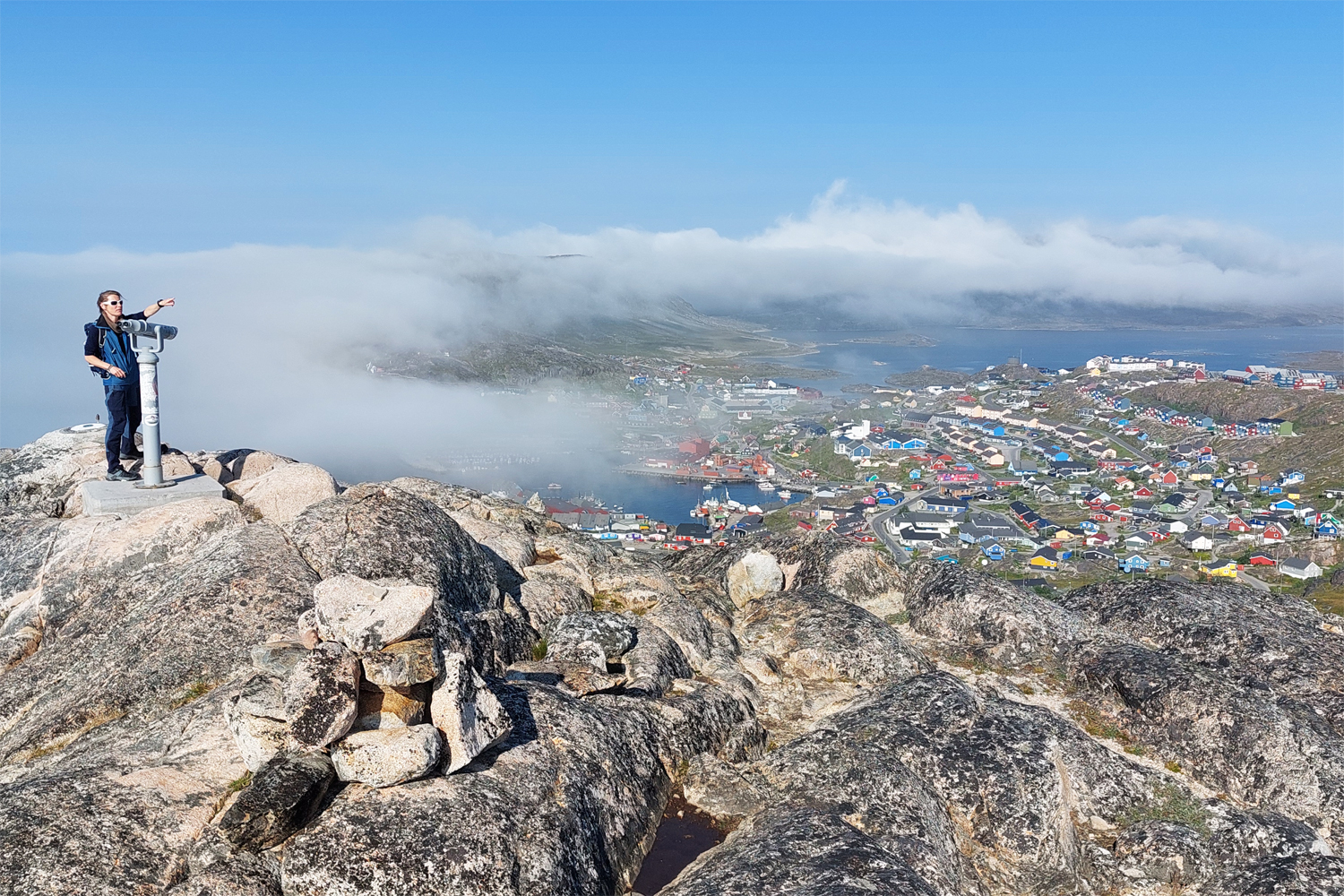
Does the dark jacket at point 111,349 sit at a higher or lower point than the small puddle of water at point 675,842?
higher

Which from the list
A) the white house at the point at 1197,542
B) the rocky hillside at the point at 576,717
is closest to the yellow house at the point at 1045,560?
the white house at the point at 1197,542

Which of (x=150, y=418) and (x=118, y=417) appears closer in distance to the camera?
(x=150, y=418)

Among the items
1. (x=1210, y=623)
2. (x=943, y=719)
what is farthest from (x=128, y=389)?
(x=1210, y=623)

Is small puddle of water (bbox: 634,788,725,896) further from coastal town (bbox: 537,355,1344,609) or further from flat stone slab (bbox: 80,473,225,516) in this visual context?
coastal town (bbox: 537,355,1344,609)

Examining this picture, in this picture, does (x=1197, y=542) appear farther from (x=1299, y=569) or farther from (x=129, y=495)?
(x=129, y=495)

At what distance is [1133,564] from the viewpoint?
93188mm

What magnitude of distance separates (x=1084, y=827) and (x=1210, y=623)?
676cm

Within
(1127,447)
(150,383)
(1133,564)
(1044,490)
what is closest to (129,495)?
(150,383)

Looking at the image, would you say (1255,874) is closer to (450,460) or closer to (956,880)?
(956,880)

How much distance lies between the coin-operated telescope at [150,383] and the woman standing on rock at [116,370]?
0.20m

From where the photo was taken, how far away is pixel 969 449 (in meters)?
166

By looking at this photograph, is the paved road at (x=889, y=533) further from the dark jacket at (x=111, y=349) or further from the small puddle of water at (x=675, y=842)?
the small puddle of water at (x=675, y=842)

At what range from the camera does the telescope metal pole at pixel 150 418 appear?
16.1m

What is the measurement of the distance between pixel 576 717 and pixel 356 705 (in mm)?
3358
